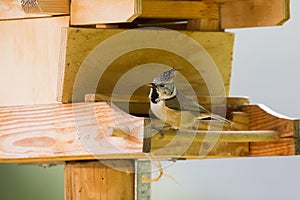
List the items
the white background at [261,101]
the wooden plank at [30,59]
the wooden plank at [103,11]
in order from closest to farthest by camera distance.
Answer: the wooden plank at [103,11]
the wooden plank at [30,59]
the white background at [261,101]

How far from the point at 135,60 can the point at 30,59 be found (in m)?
0.23

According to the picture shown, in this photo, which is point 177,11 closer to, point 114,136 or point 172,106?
point 172,106

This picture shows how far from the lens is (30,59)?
6.88 feet

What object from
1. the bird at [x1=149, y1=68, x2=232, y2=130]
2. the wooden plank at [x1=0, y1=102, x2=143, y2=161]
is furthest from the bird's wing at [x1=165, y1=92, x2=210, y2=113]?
the wooden plank at [x1=0, y1=102, x2=143, y2=161]

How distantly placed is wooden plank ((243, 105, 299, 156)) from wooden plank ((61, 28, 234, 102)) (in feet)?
0.46

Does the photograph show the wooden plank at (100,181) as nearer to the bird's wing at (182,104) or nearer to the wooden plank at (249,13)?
the bird's wing at (182,104)

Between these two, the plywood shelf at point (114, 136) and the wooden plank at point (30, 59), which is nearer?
the plywood shelf at point (114, 136)

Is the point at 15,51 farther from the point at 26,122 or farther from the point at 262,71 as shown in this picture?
the point at 262,71

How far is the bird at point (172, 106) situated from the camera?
1.96 m

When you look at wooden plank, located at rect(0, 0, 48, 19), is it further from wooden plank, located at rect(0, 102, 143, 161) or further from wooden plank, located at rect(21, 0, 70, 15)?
wooden plank, located at rect(0, 102, 143, 161)

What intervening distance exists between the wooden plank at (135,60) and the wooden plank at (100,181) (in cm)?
17

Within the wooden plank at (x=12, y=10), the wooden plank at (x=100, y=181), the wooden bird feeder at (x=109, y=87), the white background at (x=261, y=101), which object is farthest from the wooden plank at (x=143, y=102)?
the white background at (x=261, y=101)

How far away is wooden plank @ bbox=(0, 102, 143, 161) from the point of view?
1.84 m

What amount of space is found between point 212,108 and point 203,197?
926 mm
